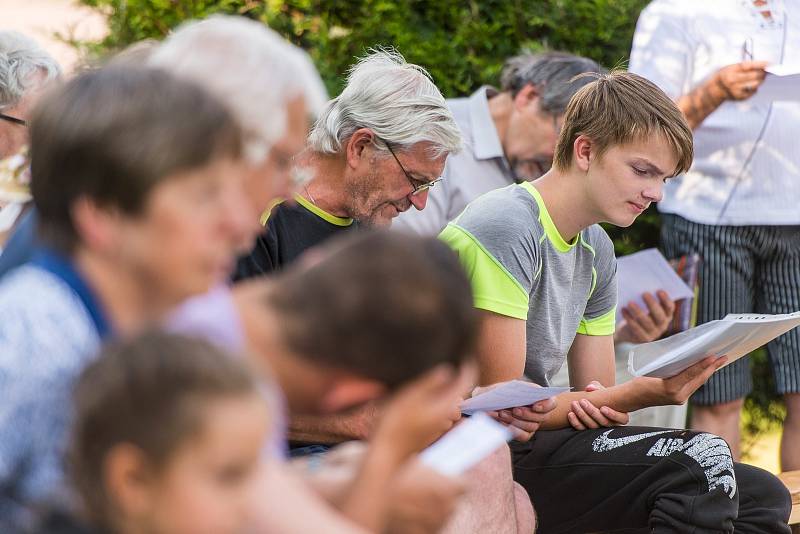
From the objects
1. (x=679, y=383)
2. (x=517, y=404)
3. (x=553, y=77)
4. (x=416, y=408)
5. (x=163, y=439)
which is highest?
(x=163, y=439)

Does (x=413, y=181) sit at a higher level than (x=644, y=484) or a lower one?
higher

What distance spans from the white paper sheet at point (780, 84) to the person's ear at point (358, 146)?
1.38 metres

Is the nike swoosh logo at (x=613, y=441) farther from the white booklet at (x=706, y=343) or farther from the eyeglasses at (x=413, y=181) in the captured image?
the eyeglasses at (x=413, y=181)

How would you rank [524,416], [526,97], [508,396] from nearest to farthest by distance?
[508,396] → [524,416] → [526,97]

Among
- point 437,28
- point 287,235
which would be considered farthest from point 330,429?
point 437,28

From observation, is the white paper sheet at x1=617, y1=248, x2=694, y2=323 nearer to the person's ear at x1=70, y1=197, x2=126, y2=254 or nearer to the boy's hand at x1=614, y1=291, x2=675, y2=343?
the boy's hand at x1=614, y1=291, x2=675, y2=343

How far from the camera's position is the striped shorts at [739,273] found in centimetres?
409

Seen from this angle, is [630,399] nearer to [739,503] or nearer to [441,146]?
[739,503]

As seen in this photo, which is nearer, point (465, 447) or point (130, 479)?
point (130, 479)

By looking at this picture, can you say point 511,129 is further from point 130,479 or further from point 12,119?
point 130,479

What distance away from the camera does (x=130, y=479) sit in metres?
1.31

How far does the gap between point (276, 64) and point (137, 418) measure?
0.63 meters

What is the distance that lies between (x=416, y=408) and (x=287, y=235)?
1.44 metres

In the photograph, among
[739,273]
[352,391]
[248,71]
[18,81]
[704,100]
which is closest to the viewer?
[352,391]
